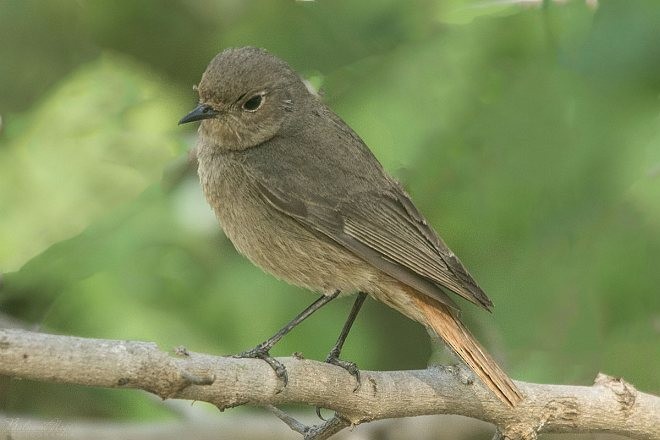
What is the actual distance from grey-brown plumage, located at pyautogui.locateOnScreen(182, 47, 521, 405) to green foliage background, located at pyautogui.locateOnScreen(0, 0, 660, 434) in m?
0.13

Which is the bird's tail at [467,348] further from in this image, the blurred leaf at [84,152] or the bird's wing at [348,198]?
the blurred leaf at [84,152]

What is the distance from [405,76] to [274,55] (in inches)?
22.7

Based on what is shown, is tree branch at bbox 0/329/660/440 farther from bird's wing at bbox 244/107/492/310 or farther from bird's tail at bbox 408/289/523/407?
bird's wing at bbox 244/107/492/310

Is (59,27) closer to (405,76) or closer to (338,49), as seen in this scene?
(338,49)

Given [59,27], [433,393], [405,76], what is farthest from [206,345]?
[59,27]

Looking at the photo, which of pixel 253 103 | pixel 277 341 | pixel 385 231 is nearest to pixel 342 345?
pixel 277 341

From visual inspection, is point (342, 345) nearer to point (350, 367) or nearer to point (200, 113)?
point (350, 367)

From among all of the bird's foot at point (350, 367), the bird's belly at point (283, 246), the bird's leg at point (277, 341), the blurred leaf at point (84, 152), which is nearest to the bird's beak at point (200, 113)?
the bird's belly at point (283, 246)

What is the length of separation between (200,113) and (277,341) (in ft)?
3.10

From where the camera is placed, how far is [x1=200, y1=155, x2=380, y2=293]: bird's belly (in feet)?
13.9

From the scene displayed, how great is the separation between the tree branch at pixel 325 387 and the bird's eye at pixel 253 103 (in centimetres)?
128

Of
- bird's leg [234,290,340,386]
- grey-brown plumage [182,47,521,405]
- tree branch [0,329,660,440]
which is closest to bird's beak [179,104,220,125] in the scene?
grey-brown plumage [182,47,521,405]

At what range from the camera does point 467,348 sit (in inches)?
155

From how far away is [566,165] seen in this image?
14.1 ft
